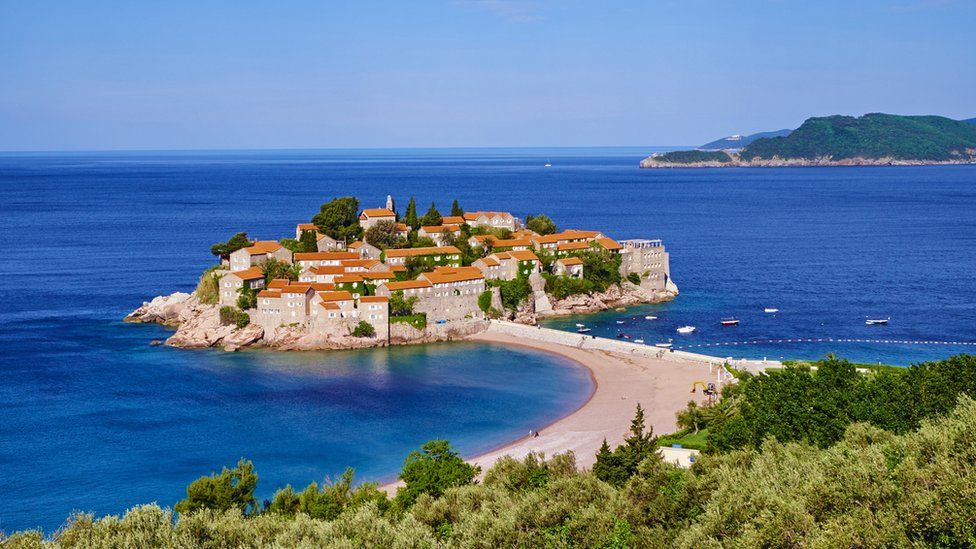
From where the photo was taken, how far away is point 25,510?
34.1m

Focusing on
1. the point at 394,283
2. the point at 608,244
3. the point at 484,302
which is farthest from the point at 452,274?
the point at 608,244

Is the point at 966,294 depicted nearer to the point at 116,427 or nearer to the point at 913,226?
the point at 913,226

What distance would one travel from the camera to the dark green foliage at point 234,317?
60.6m

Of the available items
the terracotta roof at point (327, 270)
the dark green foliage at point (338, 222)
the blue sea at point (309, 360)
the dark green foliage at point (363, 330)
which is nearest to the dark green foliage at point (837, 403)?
the blue sea at point (309, 360)

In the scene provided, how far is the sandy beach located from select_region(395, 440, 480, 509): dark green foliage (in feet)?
20.1

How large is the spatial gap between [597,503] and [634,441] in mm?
7057

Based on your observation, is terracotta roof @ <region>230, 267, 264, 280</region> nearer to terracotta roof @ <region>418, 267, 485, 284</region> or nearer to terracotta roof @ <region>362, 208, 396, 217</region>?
terracotta roof @ <region>418, 267, 485, 284</region>

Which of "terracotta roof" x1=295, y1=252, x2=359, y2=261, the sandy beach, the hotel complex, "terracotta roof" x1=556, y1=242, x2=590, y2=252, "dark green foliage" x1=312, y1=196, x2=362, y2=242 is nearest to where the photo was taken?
the sandy beach

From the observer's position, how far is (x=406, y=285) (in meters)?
61.4

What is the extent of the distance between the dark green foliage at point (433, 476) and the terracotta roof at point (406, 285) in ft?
96.6

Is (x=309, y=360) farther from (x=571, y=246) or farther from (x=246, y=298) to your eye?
(x=571, y=246)

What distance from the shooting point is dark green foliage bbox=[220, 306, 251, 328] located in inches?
2384

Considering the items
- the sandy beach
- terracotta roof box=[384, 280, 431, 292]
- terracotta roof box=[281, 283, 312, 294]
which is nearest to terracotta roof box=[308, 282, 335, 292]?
terracotta roof box=[281, 283, 312, 294]

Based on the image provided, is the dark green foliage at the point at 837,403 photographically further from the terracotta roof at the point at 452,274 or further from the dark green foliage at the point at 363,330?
the terracotta roof at the point at 452,274
